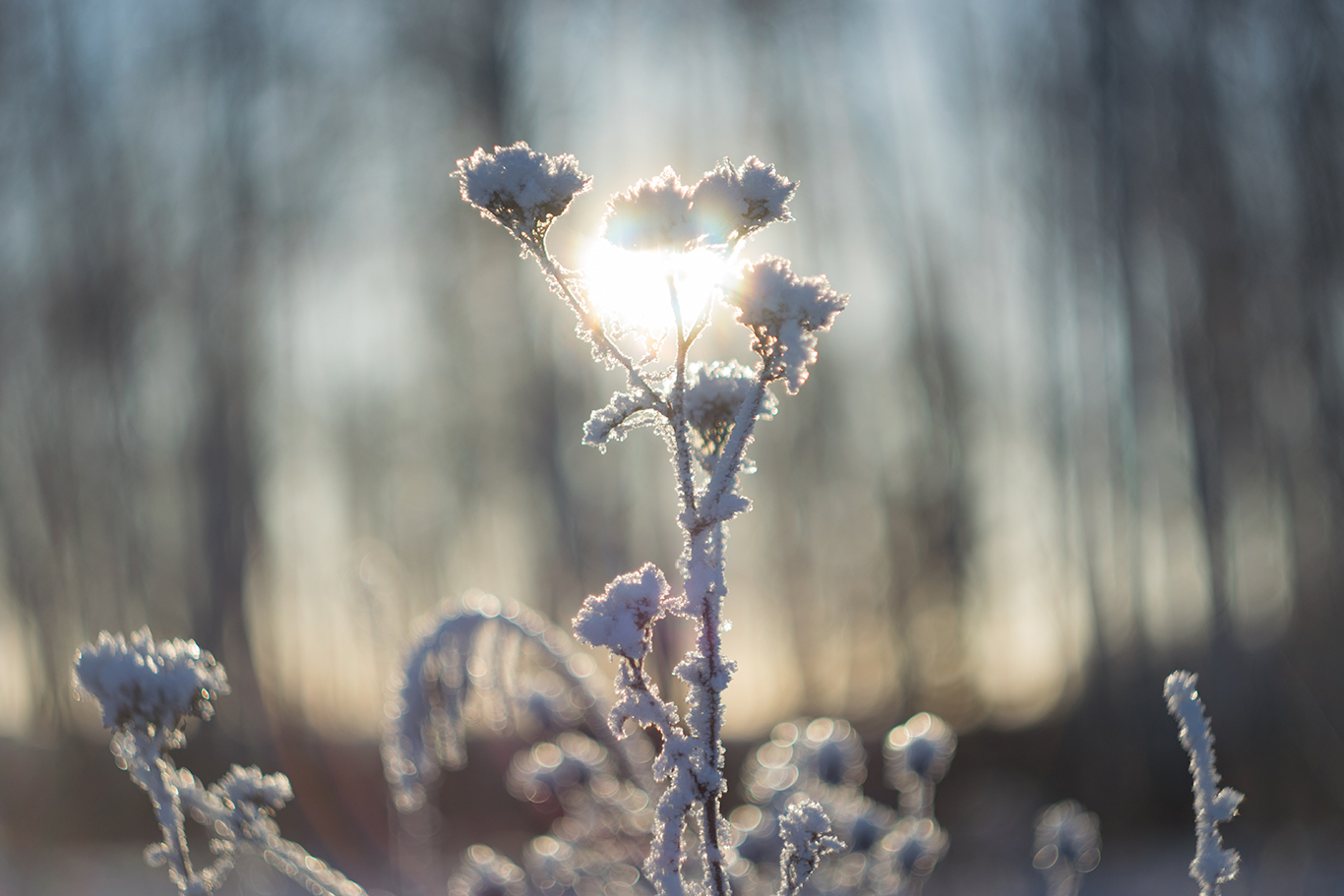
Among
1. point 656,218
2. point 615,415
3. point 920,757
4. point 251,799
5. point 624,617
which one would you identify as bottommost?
point 920,757

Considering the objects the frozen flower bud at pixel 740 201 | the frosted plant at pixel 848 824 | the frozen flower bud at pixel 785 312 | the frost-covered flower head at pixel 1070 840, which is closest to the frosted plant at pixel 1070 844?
the frost-covered flower head at pixel 1070 840

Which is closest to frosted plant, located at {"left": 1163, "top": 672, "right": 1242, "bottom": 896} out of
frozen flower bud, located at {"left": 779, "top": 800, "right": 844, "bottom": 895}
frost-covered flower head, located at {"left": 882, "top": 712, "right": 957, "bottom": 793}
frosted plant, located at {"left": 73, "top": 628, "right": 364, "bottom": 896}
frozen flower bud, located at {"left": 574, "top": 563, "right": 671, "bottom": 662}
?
frozen flower bud, located at {"left": 779, "top": 800, "right": 844, "bottom": 895}

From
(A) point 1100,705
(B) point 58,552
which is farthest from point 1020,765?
(B) point 58,552

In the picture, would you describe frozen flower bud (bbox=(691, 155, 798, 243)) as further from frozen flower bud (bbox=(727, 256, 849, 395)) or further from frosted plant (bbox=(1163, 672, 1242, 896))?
frosted plant (bbox=(1163, 672, 1242, 896))

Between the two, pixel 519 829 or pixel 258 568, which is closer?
pixel 519 829

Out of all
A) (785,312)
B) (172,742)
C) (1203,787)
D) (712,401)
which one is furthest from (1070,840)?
(172,742)

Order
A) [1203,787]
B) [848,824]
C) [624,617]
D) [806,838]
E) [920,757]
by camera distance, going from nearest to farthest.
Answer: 1. [624,617]
2. [806,838]
3. [1203,787]
4. [920,757]
5. [848,824]

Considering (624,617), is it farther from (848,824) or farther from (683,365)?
(848,824)

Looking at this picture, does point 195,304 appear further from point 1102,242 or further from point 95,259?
point 1102,242
